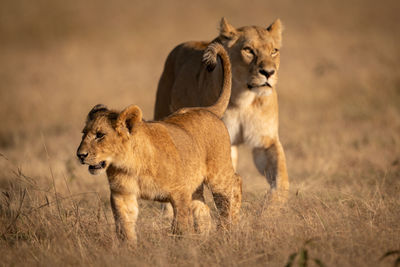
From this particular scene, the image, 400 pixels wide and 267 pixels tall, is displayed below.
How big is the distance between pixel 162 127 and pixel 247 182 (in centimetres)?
269

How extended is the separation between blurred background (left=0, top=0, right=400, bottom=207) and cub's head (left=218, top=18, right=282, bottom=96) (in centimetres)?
90

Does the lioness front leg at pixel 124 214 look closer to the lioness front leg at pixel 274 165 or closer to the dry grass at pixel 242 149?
the dry grass at pixel 242 149

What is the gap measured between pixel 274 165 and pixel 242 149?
11.0ft

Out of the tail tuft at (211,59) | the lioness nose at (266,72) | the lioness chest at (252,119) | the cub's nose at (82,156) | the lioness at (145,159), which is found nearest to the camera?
the cub's nose at (82,156)

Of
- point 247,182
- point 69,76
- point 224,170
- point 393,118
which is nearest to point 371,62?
point 393,118

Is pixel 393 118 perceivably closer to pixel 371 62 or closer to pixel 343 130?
pixel 343 130

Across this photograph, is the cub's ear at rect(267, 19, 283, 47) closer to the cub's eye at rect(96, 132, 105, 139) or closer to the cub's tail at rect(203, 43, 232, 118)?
the cub's tail at rect(203, 43, 232, 118)

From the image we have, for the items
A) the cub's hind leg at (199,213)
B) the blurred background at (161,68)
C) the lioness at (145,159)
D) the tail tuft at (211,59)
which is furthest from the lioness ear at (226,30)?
the cub's hind leg at (199,213)

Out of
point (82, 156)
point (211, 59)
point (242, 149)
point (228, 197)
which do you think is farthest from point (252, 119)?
point (242, 149)

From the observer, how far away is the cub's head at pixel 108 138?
4.07 m

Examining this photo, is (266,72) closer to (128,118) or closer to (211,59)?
(211,59)

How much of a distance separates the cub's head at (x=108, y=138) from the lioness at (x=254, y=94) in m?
1.85

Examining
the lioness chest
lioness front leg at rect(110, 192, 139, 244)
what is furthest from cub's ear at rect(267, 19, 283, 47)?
lioness front leg at rect(110, 192, 139, 244)

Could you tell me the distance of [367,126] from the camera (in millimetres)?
9781
